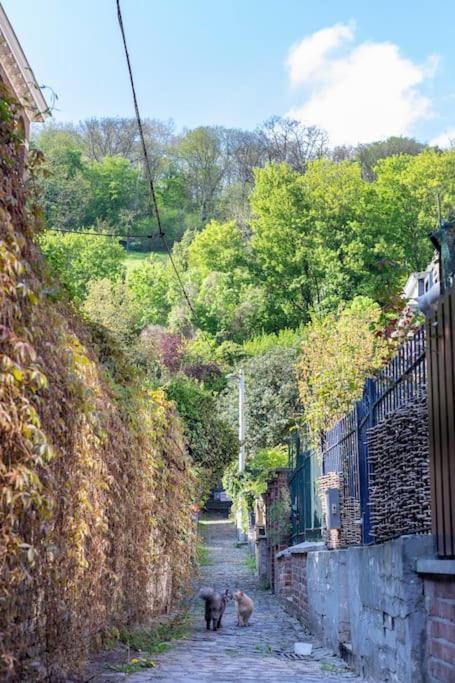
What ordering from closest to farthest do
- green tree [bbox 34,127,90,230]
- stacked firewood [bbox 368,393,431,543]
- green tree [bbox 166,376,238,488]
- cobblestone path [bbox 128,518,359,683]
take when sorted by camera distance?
stacked firewood [bbox 368,393,431,543] → cobblestone path [bbox 128,518,359,683] → green tree [bbox 166,376,238,488] → green tree [bbox 34,127,90,230]

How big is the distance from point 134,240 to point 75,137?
427 inches

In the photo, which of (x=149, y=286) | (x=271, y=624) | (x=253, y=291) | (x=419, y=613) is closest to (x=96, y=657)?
(x=419, y=613)

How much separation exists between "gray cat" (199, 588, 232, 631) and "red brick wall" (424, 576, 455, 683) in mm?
7584

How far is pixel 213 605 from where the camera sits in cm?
1302

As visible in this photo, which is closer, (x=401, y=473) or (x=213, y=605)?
(x=401, y=473)

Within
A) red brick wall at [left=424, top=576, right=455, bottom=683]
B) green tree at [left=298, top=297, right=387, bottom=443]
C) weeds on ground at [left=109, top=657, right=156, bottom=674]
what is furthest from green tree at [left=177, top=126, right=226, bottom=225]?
red brick wall at [left=424, top=576, right=455, bottom=683]

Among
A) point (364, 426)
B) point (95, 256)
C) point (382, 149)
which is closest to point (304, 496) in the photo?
point (364, 426)

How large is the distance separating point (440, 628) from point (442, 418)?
48.0 inches

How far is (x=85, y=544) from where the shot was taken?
6285 mm

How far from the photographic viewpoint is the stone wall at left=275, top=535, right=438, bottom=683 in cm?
579

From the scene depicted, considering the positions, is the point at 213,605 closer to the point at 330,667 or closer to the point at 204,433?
the point at 330,667

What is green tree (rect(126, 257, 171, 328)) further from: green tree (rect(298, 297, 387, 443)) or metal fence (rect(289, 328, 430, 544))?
metal fence (rect(289, 328, 430, 544))

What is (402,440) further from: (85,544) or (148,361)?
(148,361)

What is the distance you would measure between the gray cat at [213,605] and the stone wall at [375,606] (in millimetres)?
1241
